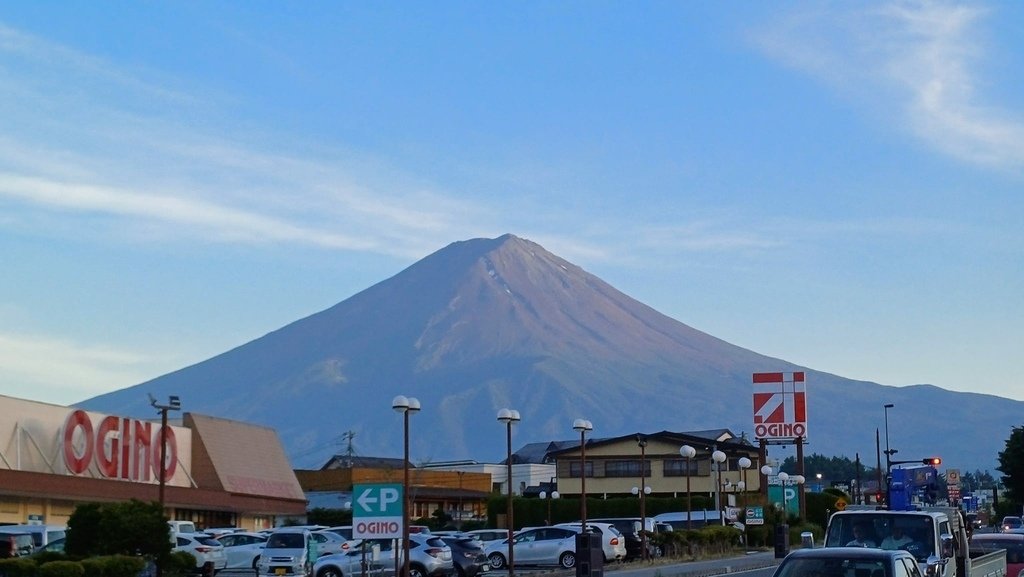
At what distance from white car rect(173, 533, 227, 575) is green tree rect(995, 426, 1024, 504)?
63456 millimetres

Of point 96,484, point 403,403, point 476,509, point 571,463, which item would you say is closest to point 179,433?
point 96,484

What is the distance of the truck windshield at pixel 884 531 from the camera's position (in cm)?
2011

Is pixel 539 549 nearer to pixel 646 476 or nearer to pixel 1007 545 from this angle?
pixel 1007 545

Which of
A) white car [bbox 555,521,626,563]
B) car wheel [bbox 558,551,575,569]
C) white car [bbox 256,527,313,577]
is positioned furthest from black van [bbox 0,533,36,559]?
white car [bbox 555,521,626,563]

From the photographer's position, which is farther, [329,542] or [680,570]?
[329,542]

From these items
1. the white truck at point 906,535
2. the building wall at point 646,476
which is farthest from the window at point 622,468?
the white truck at point 906,535

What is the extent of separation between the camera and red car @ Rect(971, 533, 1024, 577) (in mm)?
24344

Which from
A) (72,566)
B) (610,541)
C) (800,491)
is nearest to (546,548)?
(610,541)

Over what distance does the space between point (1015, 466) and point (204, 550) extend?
64881mm

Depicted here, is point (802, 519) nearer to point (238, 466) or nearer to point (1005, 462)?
point (238, 466)

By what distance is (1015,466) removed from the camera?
3565 inches

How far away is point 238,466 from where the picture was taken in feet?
238

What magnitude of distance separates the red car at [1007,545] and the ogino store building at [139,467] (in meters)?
32.5

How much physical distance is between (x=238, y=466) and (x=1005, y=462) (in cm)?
5137
